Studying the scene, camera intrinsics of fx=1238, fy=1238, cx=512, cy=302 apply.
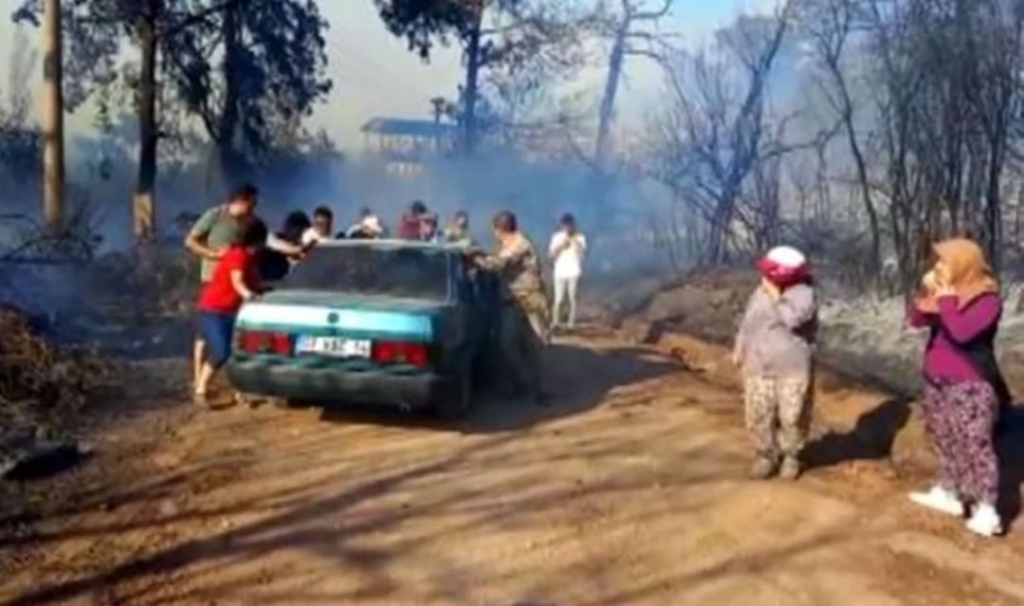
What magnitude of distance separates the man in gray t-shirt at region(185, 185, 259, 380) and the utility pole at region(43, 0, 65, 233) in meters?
6.27

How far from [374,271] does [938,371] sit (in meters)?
4.23

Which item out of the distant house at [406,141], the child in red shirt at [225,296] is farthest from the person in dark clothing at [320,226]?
the distant house at [406,141]

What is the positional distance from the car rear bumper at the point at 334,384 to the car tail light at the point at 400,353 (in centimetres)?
10

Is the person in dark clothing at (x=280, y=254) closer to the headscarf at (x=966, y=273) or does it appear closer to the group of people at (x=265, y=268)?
the group of people at (x=265, y=268)

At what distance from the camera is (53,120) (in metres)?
15.1

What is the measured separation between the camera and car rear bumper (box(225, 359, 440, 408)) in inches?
328

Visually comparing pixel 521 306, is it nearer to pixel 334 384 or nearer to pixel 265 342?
pixel 334 384

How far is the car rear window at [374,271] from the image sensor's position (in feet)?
30.2

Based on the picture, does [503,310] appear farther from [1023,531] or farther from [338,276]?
[1023,531]

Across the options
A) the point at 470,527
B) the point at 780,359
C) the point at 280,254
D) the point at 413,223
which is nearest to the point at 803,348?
the point at 780,359

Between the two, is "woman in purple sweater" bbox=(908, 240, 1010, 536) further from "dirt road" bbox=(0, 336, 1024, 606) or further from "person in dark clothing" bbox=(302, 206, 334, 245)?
"person in dark clothing" bbox=(302, 206, 334, 245)

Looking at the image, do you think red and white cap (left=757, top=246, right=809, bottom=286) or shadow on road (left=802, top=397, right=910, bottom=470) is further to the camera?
shadow on road (left=802, top=397, right=910, bottom=470)

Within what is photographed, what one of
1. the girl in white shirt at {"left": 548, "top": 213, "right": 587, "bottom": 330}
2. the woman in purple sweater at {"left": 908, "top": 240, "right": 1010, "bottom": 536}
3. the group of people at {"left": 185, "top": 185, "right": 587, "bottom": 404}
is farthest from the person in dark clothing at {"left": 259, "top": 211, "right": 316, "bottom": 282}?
the girl in white shirt at {"left": 548, "top": 213, "right": 587, "bottom": 330}

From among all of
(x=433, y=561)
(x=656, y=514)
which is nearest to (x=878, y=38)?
(x=656, y=514)
